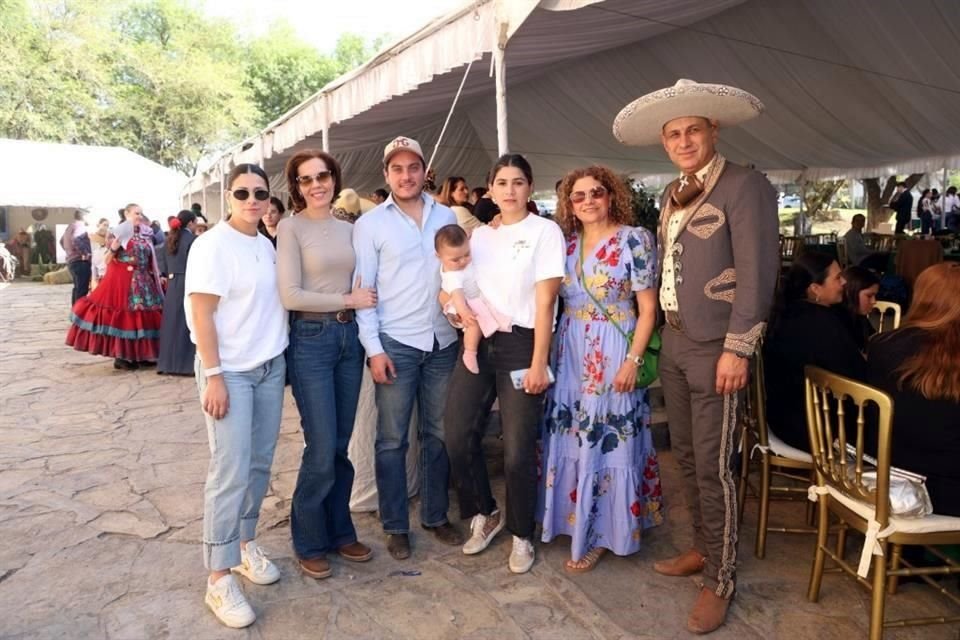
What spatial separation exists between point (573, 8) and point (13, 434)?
466 centimetres

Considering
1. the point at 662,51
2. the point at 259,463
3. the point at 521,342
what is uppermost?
the point at 662,51

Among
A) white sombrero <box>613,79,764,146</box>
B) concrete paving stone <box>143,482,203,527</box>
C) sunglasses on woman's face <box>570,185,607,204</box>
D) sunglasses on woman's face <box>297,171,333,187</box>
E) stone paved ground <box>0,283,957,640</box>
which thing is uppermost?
white sombrero <box>613,79,764,146</box>

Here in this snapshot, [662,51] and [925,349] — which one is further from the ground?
[662,51]

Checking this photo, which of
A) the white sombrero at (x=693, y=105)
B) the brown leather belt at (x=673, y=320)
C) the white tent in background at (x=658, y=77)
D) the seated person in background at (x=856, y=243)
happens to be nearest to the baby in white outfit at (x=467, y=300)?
the brown leather belt at (x=673, y=320)

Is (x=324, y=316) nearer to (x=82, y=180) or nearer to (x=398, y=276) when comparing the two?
(x=398, y=276)

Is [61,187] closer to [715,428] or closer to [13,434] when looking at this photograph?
[13,434]

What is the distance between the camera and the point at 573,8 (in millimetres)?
3615

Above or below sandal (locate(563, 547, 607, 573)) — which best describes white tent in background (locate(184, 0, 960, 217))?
above

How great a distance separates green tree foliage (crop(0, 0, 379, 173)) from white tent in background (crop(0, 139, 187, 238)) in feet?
19.4

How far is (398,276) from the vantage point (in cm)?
281

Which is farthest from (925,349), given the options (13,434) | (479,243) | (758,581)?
(13,434)

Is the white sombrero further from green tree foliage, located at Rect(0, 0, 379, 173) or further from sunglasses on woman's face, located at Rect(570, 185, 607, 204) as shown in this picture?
green tree foliage, located at Rect(0, 0, 379, 173)

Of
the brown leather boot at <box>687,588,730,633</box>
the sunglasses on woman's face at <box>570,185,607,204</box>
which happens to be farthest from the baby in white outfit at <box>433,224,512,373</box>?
the brown leather boot at <box>687,588,730,633</box>

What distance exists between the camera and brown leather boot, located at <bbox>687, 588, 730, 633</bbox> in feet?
7.95
